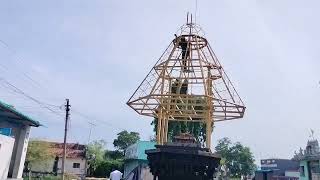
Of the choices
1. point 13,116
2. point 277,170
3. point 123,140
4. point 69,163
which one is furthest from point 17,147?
point 277,170

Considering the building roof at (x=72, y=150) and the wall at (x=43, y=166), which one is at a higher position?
the building roof at (x=72, y=150)

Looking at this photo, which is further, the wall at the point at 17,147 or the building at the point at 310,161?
the building at the point at 310,161

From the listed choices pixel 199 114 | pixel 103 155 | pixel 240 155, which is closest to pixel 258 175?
pixel 240 155

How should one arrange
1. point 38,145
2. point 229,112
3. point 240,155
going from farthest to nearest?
1. point 240,155
2. point 38,145
3. point 229,112

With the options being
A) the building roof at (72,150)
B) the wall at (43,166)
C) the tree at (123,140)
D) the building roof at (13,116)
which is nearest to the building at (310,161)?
the building roof at (13,116)

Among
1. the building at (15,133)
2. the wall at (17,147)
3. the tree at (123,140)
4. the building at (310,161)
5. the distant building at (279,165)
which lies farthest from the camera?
the tree at (123,140)

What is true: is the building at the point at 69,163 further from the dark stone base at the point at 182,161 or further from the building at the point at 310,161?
the dark stone base at the point at 182,161

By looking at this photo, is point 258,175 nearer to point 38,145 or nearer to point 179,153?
point 38,145

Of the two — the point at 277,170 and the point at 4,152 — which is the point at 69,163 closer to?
the point at 4,152

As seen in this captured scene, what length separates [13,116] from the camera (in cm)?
2784

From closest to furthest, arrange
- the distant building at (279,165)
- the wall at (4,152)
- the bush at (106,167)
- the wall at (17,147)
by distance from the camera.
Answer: the wall at (4,152), the wall at (17,147), the bush at (106,167), the distant building at (279,165)

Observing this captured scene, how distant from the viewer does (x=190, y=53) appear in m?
20.1

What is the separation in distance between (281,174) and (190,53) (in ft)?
187

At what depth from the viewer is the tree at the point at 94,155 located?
195 ft
